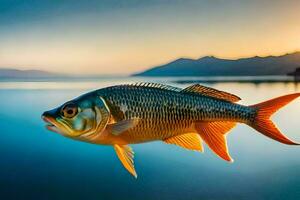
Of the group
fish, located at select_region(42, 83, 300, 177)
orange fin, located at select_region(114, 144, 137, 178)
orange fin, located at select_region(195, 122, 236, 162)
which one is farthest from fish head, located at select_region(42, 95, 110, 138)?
orange fin, located at select_region(195, 122, 236, 162)

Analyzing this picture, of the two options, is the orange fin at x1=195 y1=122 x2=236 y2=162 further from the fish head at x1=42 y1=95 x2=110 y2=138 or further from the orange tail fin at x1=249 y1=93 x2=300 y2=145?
the fish head at x1=42 y1=95 x2=110 y2=138

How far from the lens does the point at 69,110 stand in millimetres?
807

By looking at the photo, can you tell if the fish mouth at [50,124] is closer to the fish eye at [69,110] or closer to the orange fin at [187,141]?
the fish eye at [69,110]

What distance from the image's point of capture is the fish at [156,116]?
805 mm

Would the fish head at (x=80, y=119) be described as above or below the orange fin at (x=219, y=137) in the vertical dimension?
above

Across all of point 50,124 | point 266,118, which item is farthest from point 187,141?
point 50,124

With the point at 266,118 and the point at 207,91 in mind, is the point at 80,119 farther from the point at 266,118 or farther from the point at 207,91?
the point at 266,118

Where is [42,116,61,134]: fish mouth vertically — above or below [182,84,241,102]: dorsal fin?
below

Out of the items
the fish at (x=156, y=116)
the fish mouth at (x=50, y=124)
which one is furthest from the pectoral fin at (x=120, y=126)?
the fish mouth at (x=50, y=124)

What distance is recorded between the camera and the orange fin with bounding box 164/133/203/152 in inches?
34.6

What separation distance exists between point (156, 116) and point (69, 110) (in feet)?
0.58

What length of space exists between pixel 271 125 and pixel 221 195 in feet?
3.76

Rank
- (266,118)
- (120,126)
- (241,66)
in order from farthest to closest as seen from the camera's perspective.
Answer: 1. (241,66)
2. (266,118)
3. (120,126)

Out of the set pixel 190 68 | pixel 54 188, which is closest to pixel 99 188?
pixel 54 188
